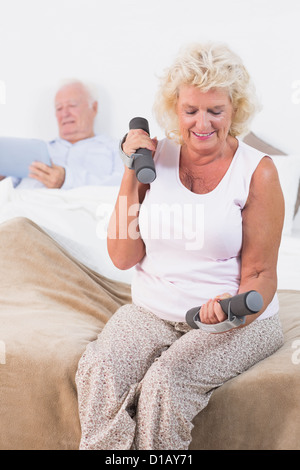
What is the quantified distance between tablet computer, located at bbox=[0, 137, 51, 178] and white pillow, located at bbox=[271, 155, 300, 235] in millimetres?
1370

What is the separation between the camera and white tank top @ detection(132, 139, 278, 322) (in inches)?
53.1

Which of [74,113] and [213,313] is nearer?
[213,313]

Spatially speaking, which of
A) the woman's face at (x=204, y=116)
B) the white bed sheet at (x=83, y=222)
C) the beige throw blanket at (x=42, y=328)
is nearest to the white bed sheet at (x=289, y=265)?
the white bed sheet at (x=83, y=222)

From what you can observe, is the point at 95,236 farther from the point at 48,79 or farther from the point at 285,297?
the point at 48,79

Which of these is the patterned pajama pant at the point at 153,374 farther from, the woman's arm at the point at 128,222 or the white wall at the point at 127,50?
the white wall at the point at 127,50

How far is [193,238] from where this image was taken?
4.49 feet

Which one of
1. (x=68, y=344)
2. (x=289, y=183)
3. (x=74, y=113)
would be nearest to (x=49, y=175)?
(x=74, y=113)

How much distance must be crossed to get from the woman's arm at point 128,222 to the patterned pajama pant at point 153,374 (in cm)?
14

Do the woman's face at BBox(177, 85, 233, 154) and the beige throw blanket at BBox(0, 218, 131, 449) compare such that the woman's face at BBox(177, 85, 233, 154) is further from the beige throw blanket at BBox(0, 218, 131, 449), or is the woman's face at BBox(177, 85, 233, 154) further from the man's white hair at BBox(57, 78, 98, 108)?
the man's white hair at BBox(57, 78, 98, 108)

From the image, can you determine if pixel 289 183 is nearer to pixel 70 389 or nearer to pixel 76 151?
pixel 76 151

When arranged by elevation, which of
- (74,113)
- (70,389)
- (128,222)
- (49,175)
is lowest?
(49,175)

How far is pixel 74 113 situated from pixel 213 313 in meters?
2.39

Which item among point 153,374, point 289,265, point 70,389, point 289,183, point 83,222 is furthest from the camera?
point 289,183

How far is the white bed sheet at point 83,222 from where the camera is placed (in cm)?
205
